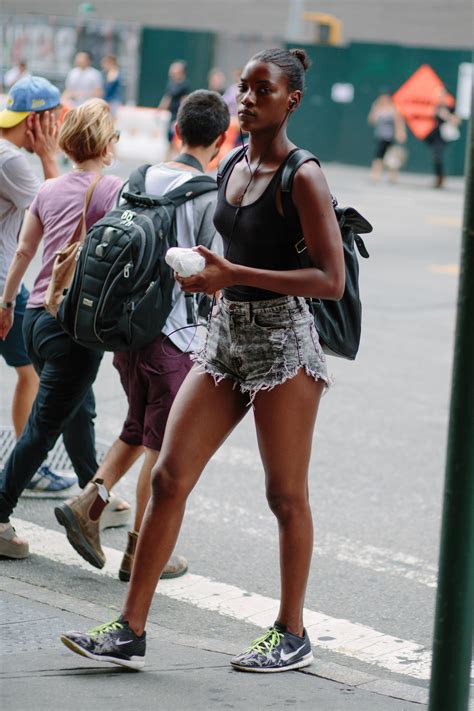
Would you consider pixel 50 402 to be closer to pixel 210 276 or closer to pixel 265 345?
pixel 265 345

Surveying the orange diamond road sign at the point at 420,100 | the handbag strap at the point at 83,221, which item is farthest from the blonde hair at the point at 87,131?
the orange diamond road sign at the point at 420,100

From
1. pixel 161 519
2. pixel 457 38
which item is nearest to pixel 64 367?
pixel 161 519

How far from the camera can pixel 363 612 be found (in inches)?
197

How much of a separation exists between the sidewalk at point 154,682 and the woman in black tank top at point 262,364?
11 centimetres

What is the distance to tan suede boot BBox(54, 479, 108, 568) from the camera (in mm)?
4859

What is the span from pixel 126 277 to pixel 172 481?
97 centimetres

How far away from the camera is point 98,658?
12.4 ft

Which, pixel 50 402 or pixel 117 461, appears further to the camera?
pixel 117 461

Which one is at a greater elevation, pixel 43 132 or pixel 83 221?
pixel 43 132

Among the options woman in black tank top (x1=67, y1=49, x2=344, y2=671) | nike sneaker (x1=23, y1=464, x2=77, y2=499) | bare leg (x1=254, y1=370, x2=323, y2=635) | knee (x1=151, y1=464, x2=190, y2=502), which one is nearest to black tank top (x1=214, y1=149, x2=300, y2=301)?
woman in black tank top (x1=67, y1=49, x2=344, y2=671)

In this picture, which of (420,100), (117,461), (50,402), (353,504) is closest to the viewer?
(50,402)

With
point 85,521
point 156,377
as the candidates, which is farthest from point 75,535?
point 156,377

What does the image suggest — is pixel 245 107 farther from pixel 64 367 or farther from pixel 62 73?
pixel 62 73

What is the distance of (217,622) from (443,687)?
6.44 ft
